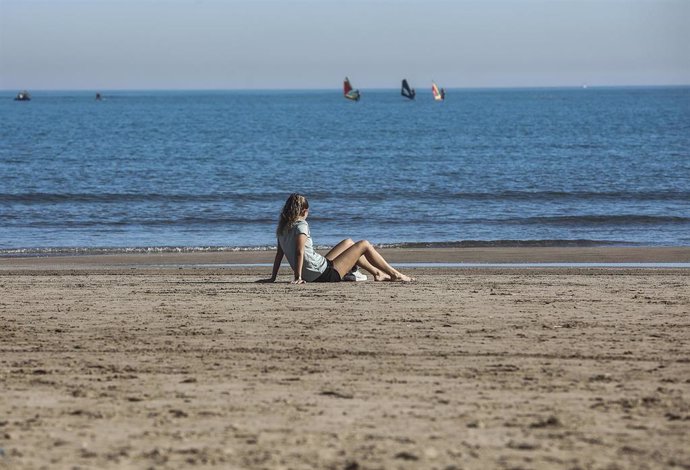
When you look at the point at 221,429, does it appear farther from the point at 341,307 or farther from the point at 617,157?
the point at 617,157

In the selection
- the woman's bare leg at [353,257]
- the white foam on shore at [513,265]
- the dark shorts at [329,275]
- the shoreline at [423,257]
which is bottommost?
the shoreline at [423,257]

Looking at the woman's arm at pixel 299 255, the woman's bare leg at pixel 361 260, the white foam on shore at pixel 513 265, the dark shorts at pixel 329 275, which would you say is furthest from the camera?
the white foam on shore at pixel 513 265

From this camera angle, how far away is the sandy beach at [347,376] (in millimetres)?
4926

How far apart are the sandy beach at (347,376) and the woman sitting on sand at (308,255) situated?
32 cm

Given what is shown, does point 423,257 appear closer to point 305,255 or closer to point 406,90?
point 305,255

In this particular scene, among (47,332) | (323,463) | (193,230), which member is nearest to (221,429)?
(323,463)

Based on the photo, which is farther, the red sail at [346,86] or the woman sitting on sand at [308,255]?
the red sail at [346,86]

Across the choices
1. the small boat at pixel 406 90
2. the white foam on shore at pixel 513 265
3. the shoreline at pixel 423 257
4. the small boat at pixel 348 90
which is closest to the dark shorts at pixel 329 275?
the white foam on shore at pixel 513 265

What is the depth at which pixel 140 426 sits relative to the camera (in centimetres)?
538

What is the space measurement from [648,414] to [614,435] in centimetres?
48

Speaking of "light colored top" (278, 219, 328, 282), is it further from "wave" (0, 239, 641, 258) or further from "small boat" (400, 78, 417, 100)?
"small boat" (400, 78, 417, 100)

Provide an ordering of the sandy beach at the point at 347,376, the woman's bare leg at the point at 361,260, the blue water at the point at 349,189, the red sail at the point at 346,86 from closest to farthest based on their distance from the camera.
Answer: the sandy beach at the point at 347,376 → the woman's bare leg at the point at 361,260 → the blue water at the point at 349,189 → the red sail at the point at 346,86

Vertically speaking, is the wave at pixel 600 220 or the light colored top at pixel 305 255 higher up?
the light colored top at pixel 305 255

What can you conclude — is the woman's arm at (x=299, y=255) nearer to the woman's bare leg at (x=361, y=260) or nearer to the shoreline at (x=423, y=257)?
the woman's bare leg at (x=361, y=260)
